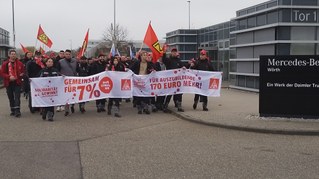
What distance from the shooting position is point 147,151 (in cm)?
800

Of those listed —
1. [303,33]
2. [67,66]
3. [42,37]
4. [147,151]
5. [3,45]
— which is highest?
[3,45]

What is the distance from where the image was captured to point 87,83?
12977 millimetres

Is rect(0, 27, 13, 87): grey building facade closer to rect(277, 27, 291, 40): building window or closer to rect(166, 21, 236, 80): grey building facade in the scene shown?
rect(166, 21, 236, 80): grey building facade

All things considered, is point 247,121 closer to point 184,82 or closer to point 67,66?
point 184,82

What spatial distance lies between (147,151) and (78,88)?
546 centimetres

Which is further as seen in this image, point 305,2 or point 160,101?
point 305,2

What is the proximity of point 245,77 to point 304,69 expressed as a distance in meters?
11.2

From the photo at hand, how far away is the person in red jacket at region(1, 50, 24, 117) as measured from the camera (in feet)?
41.4

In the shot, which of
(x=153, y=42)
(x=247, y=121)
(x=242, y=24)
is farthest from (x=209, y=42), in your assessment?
(x=247, y=121)

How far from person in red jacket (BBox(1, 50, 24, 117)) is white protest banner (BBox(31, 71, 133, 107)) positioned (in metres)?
0.83

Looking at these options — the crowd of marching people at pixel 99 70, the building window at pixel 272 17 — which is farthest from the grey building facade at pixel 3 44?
the building window at pixel 272 17

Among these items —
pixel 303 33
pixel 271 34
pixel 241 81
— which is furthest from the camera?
pixel 241 81

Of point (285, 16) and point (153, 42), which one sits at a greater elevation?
point (285, 16)

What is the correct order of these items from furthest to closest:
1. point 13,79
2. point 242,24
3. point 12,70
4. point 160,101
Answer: point 242,24, point 160,101, point 12,70, point 13,79
